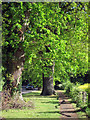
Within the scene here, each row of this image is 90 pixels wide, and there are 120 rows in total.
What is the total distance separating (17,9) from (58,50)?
4.38m

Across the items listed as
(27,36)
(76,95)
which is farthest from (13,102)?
(76,95)

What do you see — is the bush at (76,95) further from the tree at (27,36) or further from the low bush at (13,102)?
the low bush at (13,102)

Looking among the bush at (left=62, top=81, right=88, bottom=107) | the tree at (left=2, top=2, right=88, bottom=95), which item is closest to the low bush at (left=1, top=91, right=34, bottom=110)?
the tree at (left=2, top=2, right=88, bottom=95)

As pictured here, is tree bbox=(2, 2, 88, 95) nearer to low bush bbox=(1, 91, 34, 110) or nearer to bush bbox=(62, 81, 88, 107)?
low bush bbox=(1, 91, 34, 110)

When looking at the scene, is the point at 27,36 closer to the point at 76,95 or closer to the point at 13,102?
the point at 13,102

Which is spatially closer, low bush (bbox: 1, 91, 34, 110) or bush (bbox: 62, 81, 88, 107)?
bush (bbox: 62, 81, 88, 107)

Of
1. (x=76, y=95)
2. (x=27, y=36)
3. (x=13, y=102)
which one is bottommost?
(x=13, y=102)

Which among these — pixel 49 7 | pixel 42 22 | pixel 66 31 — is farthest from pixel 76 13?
pixel 42 22

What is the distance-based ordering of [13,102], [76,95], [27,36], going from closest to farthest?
[13,102]
[27,36]
[76,95]

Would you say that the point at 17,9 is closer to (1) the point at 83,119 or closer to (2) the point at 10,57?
(2) the point at 10,57

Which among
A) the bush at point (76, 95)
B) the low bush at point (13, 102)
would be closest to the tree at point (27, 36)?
the low bush at point (13, 102)

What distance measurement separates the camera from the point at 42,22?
51.7 ft

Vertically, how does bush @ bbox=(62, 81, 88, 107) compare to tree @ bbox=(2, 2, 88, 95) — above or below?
below

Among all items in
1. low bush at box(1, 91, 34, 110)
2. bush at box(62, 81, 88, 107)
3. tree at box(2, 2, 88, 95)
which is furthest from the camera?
tree at box(2, 2, 88, 95)
